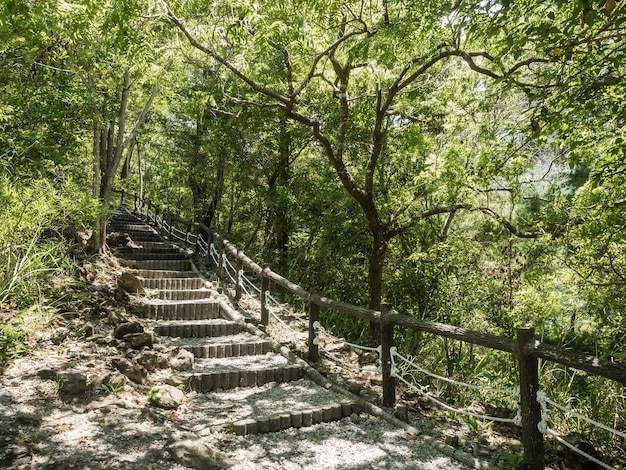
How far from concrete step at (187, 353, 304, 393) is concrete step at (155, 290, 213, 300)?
2.90 m

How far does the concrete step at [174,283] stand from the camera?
945 centimetres

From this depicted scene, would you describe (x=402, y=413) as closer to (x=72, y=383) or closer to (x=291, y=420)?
(x=291, y=420)

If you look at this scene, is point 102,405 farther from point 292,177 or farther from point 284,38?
point 292,177

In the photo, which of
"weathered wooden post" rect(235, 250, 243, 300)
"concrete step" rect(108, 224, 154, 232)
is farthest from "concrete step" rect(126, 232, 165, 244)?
"weathered wooden post" rect(235, 250, 243, 300)

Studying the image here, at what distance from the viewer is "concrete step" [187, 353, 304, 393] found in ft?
18.2

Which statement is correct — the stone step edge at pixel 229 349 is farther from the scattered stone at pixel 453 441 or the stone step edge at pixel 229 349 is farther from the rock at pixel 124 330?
the scattered stone at pixel 453 441

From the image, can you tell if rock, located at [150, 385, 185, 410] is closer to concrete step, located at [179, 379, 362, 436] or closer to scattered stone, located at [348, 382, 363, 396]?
concrete step, located at [179, 379, 362, 436]

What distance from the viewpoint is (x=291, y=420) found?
4.71m

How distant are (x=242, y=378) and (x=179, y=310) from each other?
2841 mm

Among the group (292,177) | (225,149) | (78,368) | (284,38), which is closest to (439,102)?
(284,38)

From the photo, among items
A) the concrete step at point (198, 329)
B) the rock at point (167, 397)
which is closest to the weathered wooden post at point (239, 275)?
the concrete step at point (198, 329)

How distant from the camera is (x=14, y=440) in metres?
3.45

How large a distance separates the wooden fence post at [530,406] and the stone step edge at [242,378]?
10.3 ft

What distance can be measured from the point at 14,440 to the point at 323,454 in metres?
2.54
